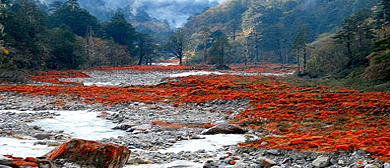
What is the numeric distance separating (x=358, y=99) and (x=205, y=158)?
985 centimetres

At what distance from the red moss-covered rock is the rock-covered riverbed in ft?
4.26

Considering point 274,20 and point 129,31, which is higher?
point 274,20

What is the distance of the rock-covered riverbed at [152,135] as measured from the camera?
20.8 feet

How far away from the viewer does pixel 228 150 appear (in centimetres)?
763

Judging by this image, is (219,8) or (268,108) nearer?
(268,108)

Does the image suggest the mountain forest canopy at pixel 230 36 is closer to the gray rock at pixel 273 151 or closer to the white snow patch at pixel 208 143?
the white snow patch at pixel 208 143

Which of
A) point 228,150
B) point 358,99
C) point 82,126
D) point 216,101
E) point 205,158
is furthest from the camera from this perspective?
point 216,101

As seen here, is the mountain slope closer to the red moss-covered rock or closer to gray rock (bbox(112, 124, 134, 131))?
gray rock (bbox(112, 124, 134, 131))

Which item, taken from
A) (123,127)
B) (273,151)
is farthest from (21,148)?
(273,151)

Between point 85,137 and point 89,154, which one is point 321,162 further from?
point 85,137

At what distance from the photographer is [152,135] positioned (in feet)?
30.5

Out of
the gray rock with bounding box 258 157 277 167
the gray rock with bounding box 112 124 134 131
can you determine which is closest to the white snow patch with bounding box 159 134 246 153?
the gray rock with bounding box 258 157 277 167

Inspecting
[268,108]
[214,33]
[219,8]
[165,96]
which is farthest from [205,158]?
[219,8]

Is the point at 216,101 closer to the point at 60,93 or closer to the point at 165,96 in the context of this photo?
the point at 165,96
